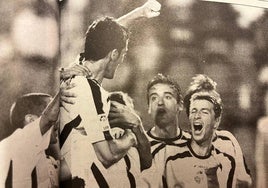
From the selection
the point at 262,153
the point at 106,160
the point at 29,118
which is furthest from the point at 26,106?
the point at 262,153

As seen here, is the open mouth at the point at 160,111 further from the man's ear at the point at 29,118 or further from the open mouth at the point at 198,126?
the man's ear at the point at 29,118

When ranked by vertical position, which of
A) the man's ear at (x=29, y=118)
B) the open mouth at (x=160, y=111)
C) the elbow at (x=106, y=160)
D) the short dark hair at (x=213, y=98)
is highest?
the short dark hair at (x=213, y=98)

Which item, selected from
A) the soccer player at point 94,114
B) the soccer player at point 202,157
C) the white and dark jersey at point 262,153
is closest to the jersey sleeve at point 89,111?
the soccer player at point 94,114

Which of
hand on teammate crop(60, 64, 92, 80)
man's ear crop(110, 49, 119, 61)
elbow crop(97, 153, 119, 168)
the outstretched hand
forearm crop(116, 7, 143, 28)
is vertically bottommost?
elbow crop(97, 153, 119, 168)

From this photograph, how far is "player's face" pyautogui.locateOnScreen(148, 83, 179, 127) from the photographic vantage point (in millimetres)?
543

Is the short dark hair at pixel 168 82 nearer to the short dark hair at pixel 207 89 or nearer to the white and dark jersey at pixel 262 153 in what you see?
the short dark hair at pixel 207 89

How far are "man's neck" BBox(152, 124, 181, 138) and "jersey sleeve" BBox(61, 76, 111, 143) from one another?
7 cm

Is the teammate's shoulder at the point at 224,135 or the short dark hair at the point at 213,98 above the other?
the short dark hair at the point at 213,98

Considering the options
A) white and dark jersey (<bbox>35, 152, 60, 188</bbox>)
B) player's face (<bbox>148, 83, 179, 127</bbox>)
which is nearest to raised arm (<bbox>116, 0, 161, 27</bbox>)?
player's face (<bbox>148, 83, 179, 127</bbox>)

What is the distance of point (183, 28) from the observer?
58cm

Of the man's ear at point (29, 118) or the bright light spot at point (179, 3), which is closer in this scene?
the man's ear at point (29, 118)

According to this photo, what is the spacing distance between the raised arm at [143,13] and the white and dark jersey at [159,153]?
0.16 m

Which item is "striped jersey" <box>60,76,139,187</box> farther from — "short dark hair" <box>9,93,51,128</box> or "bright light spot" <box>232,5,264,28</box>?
"bright light spot" <box>232,5,264,28</box>

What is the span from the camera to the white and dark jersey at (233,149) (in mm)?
555
